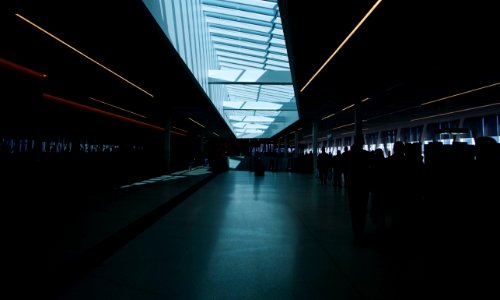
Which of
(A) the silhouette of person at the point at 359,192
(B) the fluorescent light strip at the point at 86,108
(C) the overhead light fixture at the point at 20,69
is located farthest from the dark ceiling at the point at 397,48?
(B) the fluorescent light strip at the point at 86,108

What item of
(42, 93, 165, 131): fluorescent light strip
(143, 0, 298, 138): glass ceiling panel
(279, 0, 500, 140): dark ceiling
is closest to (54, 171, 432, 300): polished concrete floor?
(279, 0, 500, 140): dark ceiling

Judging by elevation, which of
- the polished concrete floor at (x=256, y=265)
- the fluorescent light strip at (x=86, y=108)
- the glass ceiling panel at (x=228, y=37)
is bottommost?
the polished concrete floor at (x=256, y=265)

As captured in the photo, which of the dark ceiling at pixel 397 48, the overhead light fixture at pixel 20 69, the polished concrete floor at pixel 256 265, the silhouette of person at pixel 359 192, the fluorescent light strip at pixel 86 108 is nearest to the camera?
the polished concrete floor at pixel 256 265

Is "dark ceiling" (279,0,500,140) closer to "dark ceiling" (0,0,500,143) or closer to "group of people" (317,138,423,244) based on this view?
"dark ceiling" (0,0,500,143)

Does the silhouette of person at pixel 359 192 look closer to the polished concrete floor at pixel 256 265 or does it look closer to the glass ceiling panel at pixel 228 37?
the polished concrete floor at pixel 256 265

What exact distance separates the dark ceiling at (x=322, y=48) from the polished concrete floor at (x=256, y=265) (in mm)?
4518

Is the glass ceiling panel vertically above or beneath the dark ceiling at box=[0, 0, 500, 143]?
above

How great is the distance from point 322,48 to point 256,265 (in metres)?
6.57

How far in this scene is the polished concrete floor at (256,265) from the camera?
322 cm

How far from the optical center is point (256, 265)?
13.1ft

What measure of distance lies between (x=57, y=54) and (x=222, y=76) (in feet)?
27.1

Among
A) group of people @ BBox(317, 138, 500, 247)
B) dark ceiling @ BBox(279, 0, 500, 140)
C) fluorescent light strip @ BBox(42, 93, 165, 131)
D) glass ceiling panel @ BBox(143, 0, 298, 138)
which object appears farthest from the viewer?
fluorescent light strip @ BBox(42, 93, 165, 131)

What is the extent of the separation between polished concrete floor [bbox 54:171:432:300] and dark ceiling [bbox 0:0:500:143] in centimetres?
452

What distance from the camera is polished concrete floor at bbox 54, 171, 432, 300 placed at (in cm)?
322
